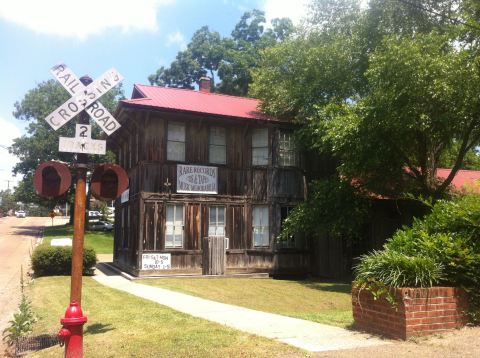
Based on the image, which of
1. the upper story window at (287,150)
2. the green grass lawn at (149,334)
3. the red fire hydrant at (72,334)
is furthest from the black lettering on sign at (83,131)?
the upper story window at (287,150)

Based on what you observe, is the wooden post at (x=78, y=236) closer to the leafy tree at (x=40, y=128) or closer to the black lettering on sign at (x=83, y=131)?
the black lettering on sign at (x=83, y=131)

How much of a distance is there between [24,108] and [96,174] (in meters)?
49.3

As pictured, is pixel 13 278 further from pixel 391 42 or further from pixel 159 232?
pixel 391 42

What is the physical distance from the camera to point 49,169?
6.55 metres

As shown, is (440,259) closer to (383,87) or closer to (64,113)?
(64,113)

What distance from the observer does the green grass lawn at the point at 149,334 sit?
649 centimetres

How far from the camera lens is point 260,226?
19656 mm

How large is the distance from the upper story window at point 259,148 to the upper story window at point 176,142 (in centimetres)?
293

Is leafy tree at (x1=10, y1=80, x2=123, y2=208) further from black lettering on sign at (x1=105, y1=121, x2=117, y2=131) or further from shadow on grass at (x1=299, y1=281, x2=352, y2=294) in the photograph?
black lettering on sign at (x1=105, y1=121, x2=117, y2=131)

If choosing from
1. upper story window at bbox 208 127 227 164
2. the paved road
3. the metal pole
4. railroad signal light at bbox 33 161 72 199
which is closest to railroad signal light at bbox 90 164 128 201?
the metal pole

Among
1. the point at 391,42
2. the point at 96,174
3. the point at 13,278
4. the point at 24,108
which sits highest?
the point at 24,108

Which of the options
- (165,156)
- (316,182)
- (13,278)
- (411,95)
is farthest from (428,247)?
(13,278)

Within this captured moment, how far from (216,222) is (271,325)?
10.8 m

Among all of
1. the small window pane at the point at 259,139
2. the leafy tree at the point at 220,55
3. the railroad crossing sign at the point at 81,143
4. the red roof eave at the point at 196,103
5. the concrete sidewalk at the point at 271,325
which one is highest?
the leafy tree at the point at 220,55
